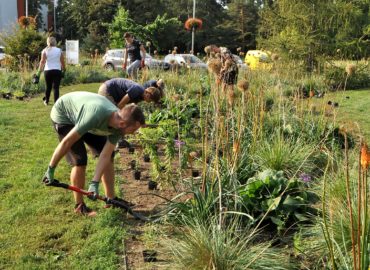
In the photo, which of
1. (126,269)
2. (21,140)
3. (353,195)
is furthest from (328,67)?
(126,269)

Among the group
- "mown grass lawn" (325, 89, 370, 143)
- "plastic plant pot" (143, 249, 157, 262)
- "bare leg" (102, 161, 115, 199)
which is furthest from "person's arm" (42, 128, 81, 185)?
"mown grass lawn" (325, 89, 370, 143)

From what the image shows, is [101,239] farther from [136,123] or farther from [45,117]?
[45,117]

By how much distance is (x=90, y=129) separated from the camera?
11.7 ft

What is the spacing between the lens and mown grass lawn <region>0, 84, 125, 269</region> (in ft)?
10.8

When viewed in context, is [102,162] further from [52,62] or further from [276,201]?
[52,62]

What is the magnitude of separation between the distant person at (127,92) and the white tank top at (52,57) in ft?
15.0

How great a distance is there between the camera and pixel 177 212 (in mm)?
3701

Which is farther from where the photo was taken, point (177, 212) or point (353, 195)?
point (177, 212)

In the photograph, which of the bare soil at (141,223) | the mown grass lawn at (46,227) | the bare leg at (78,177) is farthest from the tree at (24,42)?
the bare leg at (78,177)

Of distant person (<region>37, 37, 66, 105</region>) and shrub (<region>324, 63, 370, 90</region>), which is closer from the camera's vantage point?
distant person (<region>37, 37, 66, 105</region>)

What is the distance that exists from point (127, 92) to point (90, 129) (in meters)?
1.73

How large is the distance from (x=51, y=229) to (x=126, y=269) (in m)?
1.01

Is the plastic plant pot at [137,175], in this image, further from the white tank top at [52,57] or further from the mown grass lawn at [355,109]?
the white tank top at [52,57]

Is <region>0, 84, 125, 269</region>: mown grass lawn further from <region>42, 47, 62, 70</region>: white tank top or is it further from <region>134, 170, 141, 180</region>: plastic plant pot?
<region>42, 47, 62, 70</region>: white tank top
